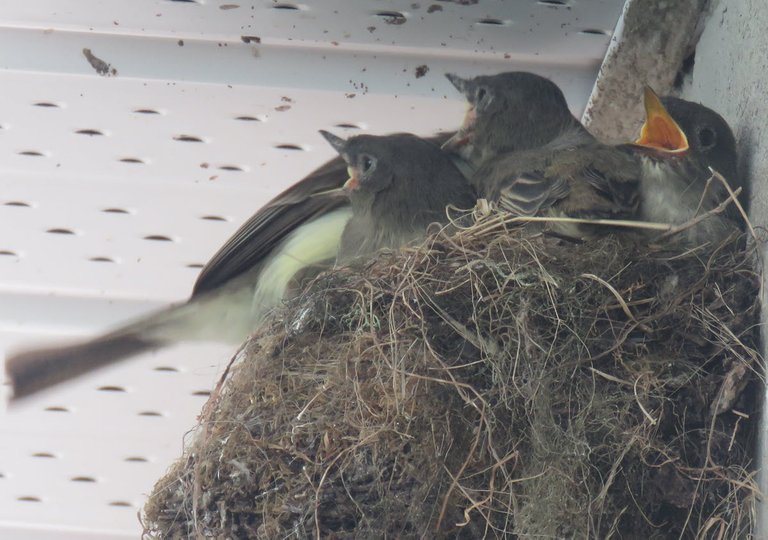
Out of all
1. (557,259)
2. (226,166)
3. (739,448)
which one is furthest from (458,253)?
(226,166)

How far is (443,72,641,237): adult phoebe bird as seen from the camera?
7.44ft

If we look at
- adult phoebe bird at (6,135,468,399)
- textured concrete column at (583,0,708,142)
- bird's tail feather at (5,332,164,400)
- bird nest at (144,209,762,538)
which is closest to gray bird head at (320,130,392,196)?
adult phoebe bird at (6,135,468,399)

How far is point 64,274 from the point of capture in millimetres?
2824

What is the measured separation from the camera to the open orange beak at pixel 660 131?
2.31 metres

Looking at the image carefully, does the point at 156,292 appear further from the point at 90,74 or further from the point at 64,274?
the point at 90,74

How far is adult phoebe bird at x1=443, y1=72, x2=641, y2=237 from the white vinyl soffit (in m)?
0.08

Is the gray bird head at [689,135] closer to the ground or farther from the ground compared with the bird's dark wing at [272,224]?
farther from the ground

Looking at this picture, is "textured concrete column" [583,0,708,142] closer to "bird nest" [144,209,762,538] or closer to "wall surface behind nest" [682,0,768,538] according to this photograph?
"wall surface behind nest" [682,0,768,538]

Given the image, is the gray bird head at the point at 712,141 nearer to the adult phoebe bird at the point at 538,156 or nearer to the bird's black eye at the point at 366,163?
the adult phoebe bird at the point at 538,156

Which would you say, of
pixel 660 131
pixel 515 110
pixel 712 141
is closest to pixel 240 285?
pixel 515 110

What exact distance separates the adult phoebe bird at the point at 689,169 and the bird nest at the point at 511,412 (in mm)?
86

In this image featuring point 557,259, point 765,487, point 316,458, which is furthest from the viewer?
point 557,259

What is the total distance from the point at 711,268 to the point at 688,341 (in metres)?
0.15

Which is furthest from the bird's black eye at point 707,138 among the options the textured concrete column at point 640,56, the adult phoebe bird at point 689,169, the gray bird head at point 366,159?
the gray bird head at point 366,159
